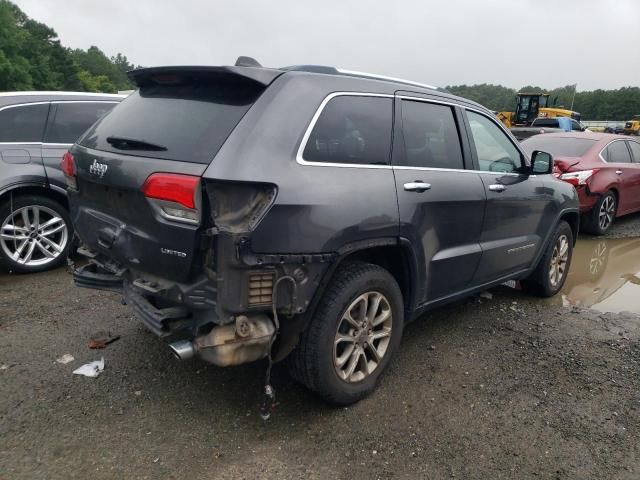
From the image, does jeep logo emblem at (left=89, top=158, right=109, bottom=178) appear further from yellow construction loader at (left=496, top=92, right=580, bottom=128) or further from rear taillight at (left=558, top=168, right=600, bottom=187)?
yellow construction loader at (left=496, top=92, right=580, bottom=128)

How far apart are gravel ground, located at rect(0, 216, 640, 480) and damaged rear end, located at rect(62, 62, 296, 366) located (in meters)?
0.56

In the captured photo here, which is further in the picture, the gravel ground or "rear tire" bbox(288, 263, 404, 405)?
"rear tire" bbox(288, 263, 404, 405)

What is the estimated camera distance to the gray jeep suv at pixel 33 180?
4.99 m

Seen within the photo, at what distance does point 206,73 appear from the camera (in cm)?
270

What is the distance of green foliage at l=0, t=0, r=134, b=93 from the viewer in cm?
5934

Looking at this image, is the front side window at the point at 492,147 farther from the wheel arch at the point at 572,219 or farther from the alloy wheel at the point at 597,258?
the alloy wheel at the point at 597,258

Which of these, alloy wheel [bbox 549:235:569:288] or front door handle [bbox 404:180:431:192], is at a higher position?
front door handle [bbox 404:180:431:192]

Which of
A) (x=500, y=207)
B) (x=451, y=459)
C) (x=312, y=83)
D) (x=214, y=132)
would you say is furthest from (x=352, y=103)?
(x=451, y=459)

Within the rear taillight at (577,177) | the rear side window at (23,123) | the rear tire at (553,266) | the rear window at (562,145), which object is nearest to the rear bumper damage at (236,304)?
the rear tire at (553,266)

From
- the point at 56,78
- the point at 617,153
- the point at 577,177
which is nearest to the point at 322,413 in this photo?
the point at 577,177

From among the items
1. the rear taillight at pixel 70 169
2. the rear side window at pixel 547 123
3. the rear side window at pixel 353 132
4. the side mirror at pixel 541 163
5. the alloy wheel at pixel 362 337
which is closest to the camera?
the rear side window at pixel 353 132

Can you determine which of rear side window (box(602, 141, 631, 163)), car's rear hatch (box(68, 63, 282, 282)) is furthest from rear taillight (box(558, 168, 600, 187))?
car's rear hatch (box(68, 63, 282, 282))

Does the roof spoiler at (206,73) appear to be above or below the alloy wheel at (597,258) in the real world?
above

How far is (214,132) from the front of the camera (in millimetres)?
2496
